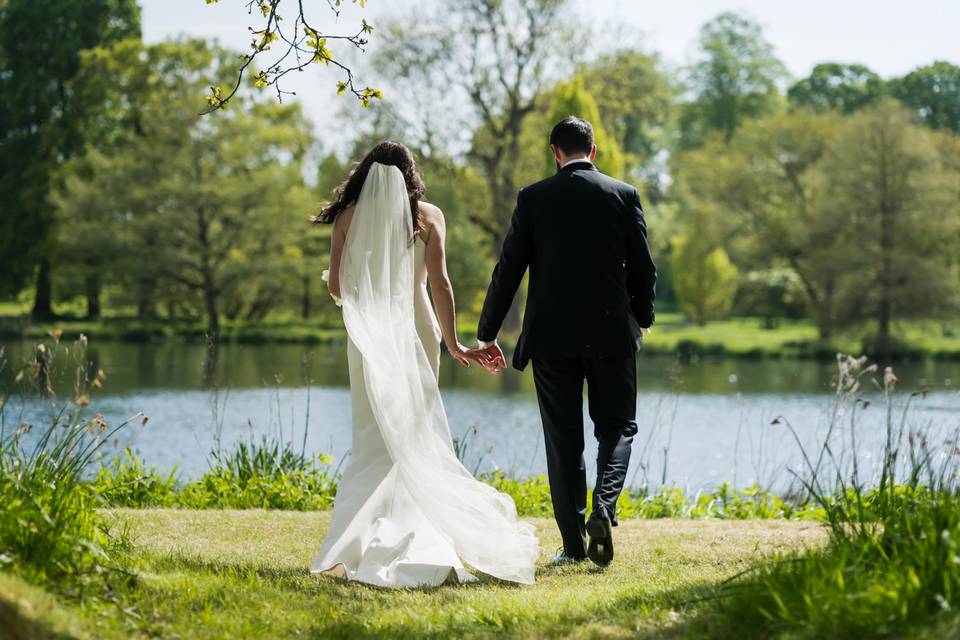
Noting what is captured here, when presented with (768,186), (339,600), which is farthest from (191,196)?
(339,600)

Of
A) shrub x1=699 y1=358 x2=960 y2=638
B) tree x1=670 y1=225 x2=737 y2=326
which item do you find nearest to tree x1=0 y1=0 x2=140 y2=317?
tree x1=670 y1=225 x2=737 y2=326

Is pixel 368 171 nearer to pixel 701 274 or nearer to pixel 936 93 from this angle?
pixel 701 274

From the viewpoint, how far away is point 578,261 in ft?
14.6

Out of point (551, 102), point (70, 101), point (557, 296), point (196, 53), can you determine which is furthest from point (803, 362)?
point (557, 296)

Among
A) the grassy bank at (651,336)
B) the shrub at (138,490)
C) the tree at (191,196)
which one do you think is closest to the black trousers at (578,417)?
the shrub at (138,490)

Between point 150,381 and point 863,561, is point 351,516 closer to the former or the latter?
point 863,561

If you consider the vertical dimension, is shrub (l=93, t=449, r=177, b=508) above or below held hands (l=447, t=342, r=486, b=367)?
below

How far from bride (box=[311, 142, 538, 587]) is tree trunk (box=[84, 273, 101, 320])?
29425mm

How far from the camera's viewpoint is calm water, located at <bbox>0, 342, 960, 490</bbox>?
10000 millimetres

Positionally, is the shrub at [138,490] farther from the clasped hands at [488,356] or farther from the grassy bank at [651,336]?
the grassy bank at [651,336]

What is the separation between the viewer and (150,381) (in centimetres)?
1969

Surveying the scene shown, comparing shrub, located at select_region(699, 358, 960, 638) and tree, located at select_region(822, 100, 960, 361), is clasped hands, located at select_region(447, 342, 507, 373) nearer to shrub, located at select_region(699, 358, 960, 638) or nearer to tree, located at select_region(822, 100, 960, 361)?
shrub, located at select_region(699, 358, 960, 638)

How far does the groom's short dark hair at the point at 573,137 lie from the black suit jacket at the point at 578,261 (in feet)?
0.25

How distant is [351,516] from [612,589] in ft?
3.75
